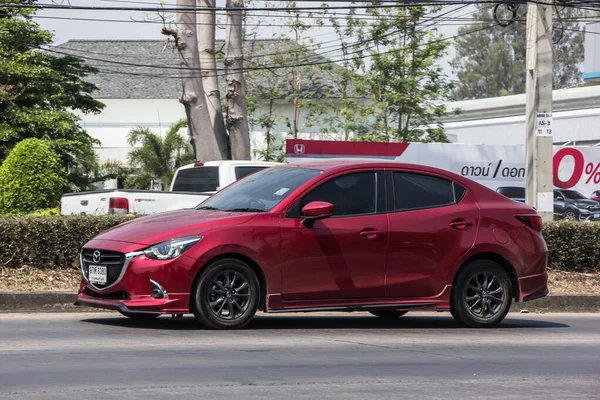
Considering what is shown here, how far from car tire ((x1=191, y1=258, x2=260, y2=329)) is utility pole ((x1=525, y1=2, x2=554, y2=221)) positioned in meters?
8.63

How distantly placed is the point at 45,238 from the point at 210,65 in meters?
12.6

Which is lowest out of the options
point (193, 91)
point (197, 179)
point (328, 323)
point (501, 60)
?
point (328, 323)

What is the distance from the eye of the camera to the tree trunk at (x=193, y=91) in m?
23.6

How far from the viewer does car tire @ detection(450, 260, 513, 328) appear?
1059 cm

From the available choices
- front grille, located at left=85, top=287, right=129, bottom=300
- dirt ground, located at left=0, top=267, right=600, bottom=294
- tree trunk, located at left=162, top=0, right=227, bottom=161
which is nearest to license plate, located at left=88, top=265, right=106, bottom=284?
front grille, located at left=85, top=287, right=129, bottom=300

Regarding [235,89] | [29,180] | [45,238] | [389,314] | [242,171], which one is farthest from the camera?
[235,89]

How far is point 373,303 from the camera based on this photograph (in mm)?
10102

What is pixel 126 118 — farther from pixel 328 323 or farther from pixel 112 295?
pixel 112 295

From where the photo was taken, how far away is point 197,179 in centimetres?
1762

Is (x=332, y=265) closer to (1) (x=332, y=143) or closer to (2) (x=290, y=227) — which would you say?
(2) (x=290, y=227)

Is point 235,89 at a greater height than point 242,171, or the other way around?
point 235,89

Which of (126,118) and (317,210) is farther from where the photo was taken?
(126,118)

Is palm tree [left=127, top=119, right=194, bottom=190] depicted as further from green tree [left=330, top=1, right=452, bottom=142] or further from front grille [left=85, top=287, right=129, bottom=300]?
front grille [left=85, top=287, right=129, bottom=300]

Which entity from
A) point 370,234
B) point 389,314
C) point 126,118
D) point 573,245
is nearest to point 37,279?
point 389,314
